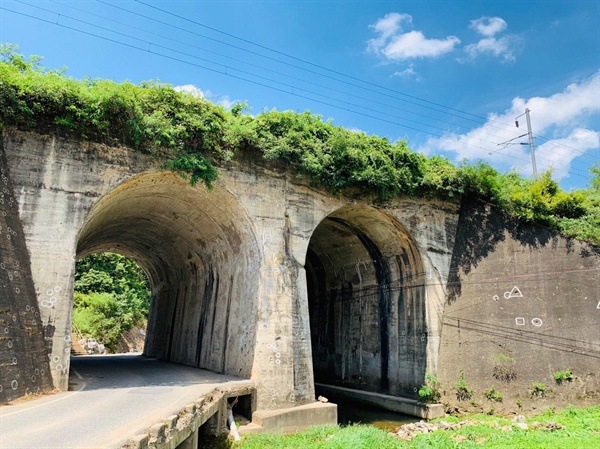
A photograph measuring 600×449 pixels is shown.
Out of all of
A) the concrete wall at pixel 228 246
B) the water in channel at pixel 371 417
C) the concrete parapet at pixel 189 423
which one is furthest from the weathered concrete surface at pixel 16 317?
the water in channel at pixel 371 417

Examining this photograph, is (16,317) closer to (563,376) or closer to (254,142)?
(254,142)

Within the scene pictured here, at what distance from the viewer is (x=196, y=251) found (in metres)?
18.1

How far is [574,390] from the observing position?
15.7m

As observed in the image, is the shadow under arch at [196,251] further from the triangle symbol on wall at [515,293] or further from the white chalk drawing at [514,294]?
the triangle symbol on wall at [515,293]

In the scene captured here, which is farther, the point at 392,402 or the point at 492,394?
the point at 392,402

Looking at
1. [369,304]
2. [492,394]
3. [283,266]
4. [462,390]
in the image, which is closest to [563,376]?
[492,394]

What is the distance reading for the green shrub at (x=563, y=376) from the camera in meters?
15.8

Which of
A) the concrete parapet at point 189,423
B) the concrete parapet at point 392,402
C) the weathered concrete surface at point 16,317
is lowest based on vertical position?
the concrete parapet at point 392,402

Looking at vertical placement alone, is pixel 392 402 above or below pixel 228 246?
below

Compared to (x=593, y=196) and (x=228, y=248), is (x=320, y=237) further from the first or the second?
(x=593, y=196)

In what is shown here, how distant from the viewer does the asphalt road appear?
6195mm

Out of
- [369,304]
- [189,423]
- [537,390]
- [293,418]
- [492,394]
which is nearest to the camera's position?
[189,423]

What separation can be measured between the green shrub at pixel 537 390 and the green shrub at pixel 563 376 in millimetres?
518

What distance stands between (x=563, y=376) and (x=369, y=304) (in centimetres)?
751
